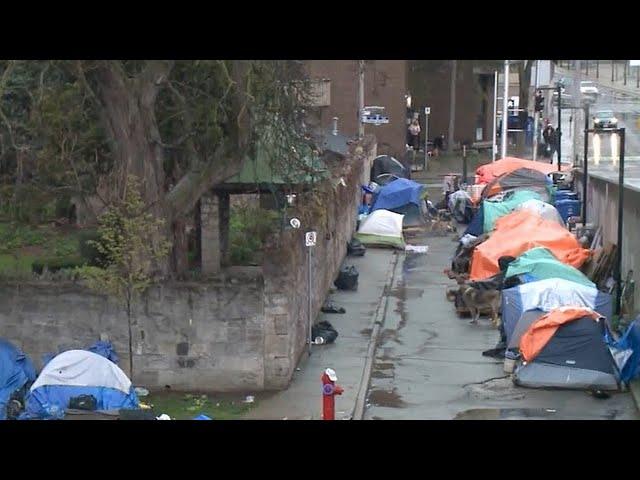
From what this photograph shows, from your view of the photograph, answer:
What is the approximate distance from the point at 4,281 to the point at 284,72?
224 inches

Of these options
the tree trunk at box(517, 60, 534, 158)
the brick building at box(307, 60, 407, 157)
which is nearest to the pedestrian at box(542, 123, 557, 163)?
the tree trunk at box(517, 60, 534, 158)

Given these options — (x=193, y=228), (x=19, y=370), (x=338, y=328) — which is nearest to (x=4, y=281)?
(x=19, y=370)

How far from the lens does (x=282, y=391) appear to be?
15555 mm

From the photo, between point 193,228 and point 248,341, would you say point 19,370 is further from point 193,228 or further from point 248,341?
point 193,228

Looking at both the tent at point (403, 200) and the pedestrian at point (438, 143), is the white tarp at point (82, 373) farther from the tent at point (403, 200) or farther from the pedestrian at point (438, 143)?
the pedestrian at point (438, 143)

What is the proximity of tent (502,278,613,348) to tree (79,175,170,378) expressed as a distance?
5.94 meters

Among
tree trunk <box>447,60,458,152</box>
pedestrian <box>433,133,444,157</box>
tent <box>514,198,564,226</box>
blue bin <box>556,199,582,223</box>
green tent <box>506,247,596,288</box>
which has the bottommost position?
green tent <box>506,247,596,288</box>

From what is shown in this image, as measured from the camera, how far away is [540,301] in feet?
56.5

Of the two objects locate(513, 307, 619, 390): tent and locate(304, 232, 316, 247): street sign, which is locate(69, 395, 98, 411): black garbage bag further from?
locate(513, 307, 619, 390): tent

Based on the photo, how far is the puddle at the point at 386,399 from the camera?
14977 mm

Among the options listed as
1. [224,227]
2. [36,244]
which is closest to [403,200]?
[224,227]

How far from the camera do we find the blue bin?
3055cm
